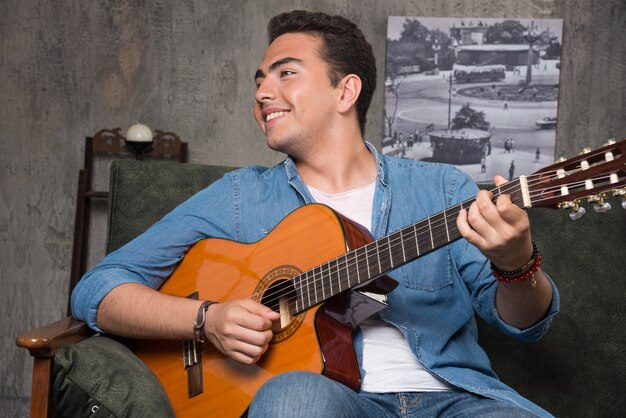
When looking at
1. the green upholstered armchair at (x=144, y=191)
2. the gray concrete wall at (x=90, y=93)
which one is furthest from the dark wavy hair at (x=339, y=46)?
the gray concrete wall at (x=90, y=93)

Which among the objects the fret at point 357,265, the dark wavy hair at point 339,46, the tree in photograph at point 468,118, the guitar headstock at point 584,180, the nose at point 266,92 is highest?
the dark wavy hair at point 339,46

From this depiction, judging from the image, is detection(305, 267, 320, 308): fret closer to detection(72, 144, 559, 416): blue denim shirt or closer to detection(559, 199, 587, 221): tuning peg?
detection(72, 144, 559, 416): blue denim shirt

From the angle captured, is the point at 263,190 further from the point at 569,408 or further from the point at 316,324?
the point at 569,408

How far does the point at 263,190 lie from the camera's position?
189 cm

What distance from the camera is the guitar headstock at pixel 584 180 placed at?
1.09m

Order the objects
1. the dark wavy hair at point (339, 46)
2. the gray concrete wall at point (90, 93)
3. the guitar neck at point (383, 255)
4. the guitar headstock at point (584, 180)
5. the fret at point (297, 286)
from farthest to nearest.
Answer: the gray concrete wall at point (90, 93) < the dark wavy hair at point (339, 46) < the fret at point (297, 286) < the guitar neck at point (383, 255) < the guitar headstock at point (584, 180)

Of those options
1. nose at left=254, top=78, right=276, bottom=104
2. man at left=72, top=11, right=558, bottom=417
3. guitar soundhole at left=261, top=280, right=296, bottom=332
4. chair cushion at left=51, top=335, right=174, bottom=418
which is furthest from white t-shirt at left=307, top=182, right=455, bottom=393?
nose at left=254, top=78, right=276, bottom=104

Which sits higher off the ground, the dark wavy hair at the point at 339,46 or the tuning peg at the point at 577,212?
the dark wavy hair at the point at 339,46

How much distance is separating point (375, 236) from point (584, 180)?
0.66 metres

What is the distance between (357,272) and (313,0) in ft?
8.60

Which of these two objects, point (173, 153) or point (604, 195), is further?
point (173, 153)

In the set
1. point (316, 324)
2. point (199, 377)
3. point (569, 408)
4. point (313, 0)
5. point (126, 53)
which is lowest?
point (569, 408)

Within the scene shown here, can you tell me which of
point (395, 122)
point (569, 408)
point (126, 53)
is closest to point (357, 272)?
point (569, 408)

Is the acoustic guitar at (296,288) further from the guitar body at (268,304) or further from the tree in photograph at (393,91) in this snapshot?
the tree in photograph at (393,91)
